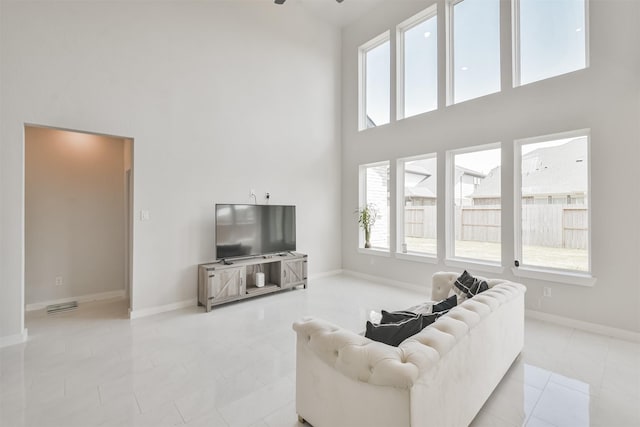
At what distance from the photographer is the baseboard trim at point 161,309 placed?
12.4ft

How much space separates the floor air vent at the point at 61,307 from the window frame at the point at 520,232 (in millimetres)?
6184

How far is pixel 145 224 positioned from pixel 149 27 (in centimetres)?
265

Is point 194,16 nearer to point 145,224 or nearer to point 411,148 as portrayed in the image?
point 145,224

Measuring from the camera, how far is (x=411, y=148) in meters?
5.25

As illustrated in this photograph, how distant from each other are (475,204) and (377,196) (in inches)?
76.5

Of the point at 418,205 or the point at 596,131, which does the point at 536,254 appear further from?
the point at 418,205

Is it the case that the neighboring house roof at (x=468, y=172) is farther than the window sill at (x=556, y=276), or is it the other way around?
the neighboring house roof at (x=468, y=172)

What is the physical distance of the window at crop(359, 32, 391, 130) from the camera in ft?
19.1

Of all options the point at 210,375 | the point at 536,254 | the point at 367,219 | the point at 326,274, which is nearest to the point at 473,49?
the point at 536,254

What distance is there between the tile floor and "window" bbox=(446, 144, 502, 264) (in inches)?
46.6

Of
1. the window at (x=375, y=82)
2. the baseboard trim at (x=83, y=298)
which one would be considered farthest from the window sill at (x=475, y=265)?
the baseboard trim at (x=83, y=298)

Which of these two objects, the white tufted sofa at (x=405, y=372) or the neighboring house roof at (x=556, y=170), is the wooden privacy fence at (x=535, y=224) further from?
the white tufted sofa at (x=405, y=372)

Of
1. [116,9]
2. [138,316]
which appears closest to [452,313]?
[138,316]

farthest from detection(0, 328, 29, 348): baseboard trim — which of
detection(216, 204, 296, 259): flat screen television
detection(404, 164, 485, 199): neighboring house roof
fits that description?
detection(404, 164, 485, 199): neighboring house roof
